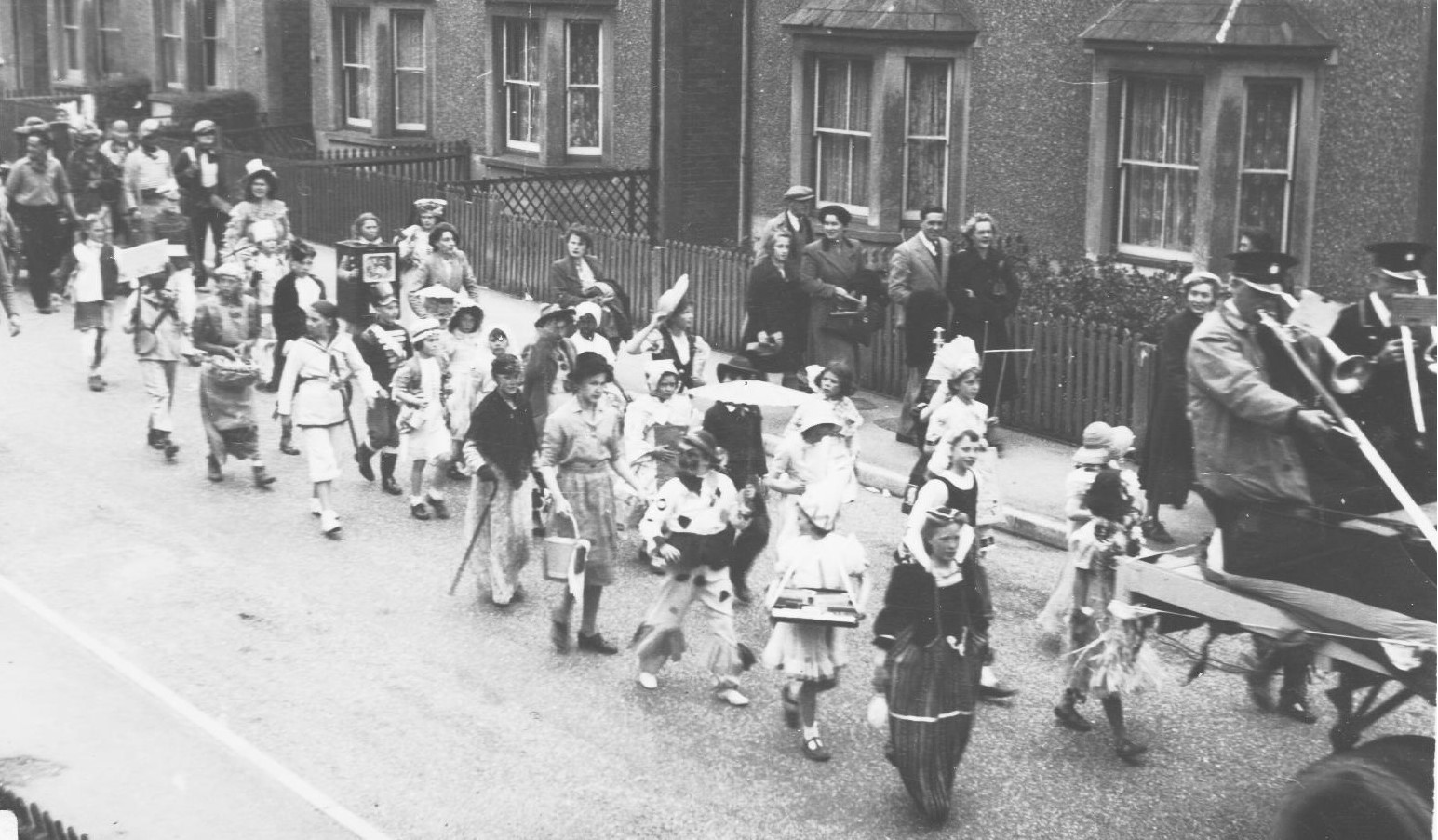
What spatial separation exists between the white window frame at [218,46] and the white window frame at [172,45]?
705 mm

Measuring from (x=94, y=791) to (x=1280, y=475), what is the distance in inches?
213

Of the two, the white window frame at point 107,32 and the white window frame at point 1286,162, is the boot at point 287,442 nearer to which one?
the white window frame at point 1286,162

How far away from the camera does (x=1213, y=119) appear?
16.6 m

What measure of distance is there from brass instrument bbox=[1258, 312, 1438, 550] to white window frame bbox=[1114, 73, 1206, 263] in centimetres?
950

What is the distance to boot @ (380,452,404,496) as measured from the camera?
546 inches

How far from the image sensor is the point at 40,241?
66.6 ft

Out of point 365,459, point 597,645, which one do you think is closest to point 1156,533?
point 597,645

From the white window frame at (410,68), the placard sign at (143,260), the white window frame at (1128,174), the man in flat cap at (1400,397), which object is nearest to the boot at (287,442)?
the placard sign at (143,260)

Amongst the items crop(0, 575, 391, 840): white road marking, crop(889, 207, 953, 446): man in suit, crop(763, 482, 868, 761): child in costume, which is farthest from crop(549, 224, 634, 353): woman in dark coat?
crop(763, 482, 868, 761): child in costume

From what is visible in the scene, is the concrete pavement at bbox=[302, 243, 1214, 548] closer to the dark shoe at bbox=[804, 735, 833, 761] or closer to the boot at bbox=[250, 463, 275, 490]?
the boot at bbox=[250, 463, 275, 490]

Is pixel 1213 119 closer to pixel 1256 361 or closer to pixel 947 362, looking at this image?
pixel 947 362

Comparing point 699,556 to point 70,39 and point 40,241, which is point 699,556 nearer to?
point 40,241

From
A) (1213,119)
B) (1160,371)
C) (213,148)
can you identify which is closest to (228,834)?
(1160,371)

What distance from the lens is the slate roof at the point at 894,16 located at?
61.7 feet
